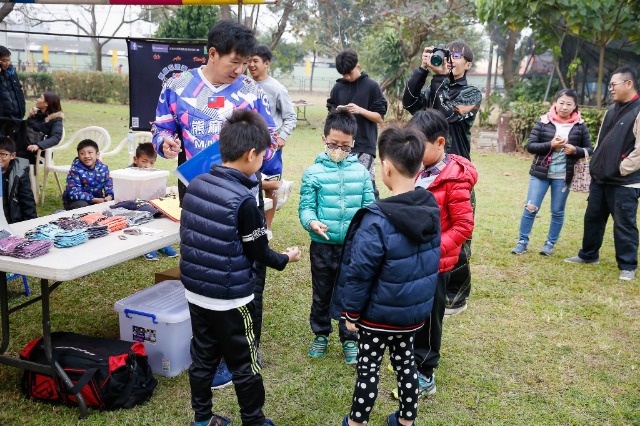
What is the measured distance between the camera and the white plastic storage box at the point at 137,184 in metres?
4.07

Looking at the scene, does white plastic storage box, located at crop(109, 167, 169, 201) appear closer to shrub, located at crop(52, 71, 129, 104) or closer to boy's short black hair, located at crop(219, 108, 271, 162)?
boy's short black hair, located at crop(219, 108, 271, 162)

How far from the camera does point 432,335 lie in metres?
3.10

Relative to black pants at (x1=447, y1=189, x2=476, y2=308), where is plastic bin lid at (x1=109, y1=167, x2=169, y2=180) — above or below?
above

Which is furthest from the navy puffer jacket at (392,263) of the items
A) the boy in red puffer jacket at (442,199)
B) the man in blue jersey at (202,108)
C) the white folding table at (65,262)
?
the white folding table at (65,262)

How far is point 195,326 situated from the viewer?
2641mm

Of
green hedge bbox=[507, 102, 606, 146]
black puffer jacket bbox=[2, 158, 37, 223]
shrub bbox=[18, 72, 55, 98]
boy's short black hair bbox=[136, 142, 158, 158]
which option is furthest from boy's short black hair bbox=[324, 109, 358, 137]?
shrub bbox=[18, 72, 55, 98]

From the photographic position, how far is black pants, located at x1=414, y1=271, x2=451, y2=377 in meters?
3.06

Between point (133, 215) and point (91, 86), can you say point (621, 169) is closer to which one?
point (133, 215)

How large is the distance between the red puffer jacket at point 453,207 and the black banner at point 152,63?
11.4ft

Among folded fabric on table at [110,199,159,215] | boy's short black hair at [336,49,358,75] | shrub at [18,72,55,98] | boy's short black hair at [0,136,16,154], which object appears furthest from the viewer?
shrub at [18,72,55,98]

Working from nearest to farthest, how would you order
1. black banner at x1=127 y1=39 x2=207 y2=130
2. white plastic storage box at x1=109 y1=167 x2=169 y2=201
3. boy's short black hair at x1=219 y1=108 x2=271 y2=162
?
boy's short black hair at x1=219 y1=108 x2=271 y2=162 → white plastic storage box at x1=109 y1=167 x2=169 y2=201 → black banner at x1=127 y1=39 x2=207 y2=130

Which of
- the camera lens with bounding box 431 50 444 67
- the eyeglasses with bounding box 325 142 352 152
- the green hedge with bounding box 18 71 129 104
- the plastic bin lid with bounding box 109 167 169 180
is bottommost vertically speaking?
the green hedge with bounding box 18 71 129 104

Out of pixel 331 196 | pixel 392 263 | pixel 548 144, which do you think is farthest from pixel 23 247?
pixel 548 144

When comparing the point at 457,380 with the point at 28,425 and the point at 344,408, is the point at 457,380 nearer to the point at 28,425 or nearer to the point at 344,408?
the point at 344,408
